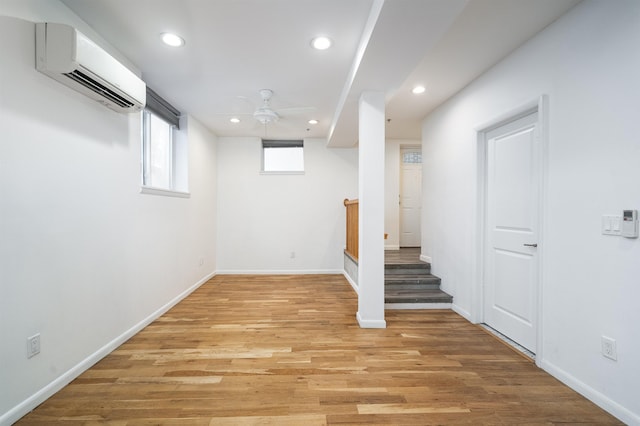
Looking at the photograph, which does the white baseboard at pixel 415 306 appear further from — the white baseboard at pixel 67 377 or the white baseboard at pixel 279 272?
the white baseboard at pixel 67 377

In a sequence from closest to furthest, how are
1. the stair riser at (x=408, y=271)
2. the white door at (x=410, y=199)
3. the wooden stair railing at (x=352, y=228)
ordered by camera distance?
the stair riser at (x=408, y=271), the wooden stair railing at (x=352, y=228), the white door at (x=410, y=199)

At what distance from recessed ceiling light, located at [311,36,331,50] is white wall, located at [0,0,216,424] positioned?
69.6 inches

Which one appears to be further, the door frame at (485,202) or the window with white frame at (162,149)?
the window with white frame at (162,149)

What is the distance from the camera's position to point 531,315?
239cm

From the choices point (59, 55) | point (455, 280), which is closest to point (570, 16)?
point (455, 280)

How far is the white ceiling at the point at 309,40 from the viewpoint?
1902 mm

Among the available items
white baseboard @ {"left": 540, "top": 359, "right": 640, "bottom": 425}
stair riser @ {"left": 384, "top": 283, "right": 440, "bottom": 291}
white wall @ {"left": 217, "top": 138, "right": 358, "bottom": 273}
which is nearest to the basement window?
white wall @ {"left": 217, "top": 138, "right": 358, "bottom": 273}

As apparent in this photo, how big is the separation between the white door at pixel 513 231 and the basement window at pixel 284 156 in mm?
3391

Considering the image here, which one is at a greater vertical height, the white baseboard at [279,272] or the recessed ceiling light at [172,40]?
the recessed ceiling light at [172,40]

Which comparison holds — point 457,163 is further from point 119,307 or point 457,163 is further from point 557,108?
point 119,307

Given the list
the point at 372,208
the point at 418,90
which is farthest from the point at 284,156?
the point at 372,208

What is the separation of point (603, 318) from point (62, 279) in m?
3.56

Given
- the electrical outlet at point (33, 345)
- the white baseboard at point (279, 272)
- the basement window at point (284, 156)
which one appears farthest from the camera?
the basement window at point (284, 156)

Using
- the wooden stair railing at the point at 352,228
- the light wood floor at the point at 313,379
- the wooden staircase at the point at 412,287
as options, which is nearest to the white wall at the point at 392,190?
the wooden stair railing at the point at 352,228
